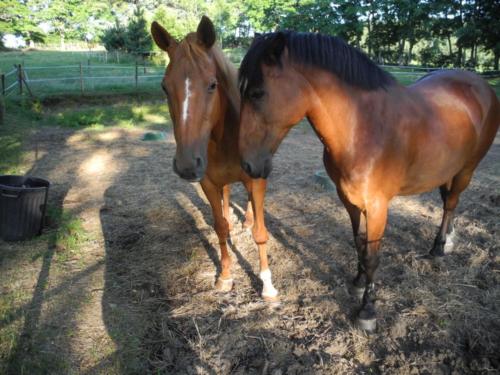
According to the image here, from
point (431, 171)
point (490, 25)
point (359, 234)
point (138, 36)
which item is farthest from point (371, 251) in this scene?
point (138, 36)

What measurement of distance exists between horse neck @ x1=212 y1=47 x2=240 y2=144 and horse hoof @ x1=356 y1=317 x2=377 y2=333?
1.77 meters

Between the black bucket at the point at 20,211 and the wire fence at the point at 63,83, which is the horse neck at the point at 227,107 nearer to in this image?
the black bucket at the point at 20,211

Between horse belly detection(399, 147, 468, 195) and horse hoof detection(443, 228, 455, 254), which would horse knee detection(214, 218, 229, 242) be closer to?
horse belly detection(399, 147, 468, 195)

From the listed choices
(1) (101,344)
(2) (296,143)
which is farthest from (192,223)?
(2) (296,143)

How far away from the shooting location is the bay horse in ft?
6.59

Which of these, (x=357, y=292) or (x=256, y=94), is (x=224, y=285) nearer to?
(x=357, y=292)

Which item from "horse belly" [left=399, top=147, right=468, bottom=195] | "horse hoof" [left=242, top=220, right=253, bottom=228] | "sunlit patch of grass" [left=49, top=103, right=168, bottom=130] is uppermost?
"horse belly" [left=399, top=147, right=468, bottom=195]

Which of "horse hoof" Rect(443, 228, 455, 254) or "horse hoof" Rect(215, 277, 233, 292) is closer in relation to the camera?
"horse hoof" Rect(215, 277, 233, 292)

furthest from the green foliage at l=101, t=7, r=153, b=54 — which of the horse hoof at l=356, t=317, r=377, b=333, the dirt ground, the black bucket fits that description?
the horse hoof at l=356, t=317, r=377, b=333

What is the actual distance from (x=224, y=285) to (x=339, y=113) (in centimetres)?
189

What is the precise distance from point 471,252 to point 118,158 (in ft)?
21.0

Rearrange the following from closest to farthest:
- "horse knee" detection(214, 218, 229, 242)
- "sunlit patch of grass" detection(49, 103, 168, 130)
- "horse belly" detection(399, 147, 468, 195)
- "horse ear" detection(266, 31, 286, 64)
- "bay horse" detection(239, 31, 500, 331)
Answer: "horse ear" detection(266, 31, 286, 64) → "bay horse" detection(239, 31, 500, 331) → "horse belly" detection(399, 147, 468, 195) → "horse knee" detection(214, 218, 229, 242) → "sunlit patch of grass" detection(49, 103, 168, 130)

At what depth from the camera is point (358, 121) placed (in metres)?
2.27

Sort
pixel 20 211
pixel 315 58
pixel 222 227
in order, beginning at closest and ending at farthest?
pixel 315 58 < pixel 222 227 < pixel 20 211
